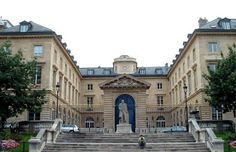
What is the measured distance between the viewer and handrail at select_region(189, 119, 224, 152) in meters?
22.7

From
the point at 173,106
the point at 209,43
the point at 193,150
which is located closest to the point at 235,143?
the point at 193,150

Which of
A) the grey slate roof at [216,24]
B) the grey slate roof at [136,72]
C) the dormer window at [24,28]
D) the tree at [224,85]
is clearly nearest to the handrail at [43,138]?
the tree at [224,85]

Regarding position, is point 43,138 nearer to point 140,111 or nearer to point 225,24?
point 140,111

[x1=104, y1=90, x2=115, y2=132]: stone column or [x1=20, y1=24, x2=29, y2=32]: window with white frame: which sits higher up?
[x1=20, y1=24, x2=29, y2=32]: window with white frame

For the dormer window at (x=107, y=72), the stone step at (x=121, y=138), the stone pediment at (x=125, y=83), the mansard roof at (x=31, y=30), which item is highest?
the mansard roof at (x=31, y=30)

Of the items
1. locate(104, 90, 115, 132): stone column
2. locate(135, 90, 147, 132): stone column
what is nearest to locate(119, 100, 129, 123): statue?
locate(135, 90, 147, 132): stone column

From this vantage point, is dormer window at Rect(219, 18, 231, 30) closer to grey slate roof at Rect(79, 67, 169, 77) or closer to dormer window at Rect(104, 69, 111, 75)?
grey slate roof at Rect(79, 67, 169, 77)

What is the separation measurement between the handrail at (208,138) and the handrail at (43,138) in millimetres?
11368

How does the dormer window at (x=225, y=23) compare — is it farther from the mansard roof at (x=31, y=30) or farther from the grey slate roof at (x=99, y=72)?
the grey slate roof at (x=99, y=72)

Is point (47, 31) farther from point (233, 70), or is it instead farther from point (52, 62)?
point (233, 70)

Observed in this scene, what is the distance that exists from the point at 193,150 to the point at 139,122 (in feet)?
81.2

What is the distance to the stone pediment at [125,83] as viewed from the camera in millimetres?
49750

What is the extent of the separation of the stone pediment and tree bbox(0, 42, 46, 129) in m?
21.6

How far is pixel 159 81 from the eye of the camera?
7425 centimetres
